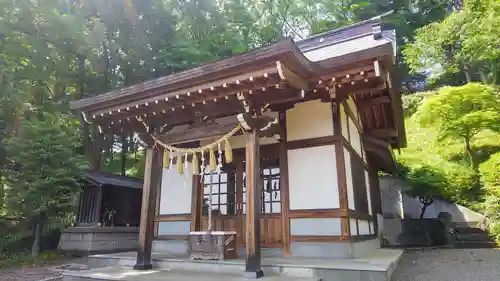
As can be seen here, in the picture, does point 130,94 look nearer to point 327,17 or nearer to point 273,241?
point 273,241

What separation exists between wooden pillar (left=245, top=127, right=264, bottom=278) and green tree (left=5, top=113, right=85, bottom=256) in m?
5.81

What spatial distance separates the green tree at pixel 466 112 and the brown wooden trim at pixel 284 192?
8.73m

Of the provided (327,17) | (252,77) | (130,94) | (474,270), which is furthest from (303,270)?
(327,17)

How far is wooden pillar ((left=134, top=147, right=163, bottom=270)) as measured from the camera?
5.13m

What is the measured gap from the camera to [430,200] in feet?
34.1

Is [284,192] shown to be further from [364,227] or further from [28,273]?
[28,273]

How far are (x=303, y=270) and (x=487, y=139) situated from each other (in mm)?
12385

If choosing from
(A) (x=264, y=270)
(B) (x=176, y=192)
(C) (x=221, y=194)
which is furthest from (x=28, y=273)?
(A) (x=264, y=270)

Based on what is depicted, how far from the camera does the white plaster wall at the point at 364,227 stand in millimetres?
5844

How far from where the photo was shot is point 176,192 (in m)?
6.56

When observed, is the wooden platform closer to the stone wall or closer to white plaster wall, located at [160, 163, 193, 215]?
white plaster wall, located at [160, 163, 193, 215]

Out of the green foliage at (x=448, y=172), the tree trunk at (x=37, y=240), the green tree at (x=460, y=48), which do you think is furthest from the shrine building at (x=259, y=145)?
the green tree at (x=460, y=48)

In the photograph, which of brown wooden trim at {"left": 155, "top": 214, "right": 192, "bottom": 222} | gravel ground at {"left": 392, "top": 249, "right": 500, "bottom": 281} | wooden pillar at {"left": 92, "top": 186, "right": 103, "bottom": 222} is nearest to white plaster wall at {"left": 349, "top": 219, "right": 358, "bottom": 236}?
gravel ground at {"left": 392, "top": 249, "right": 500, "bottom": 281}

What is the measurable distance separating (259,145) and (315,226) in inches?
63.4
